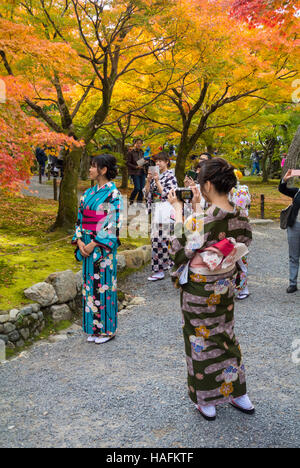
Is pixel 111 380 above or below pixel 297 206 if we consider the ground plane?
below

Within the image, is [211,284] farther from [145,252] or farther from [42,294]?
[145,252]

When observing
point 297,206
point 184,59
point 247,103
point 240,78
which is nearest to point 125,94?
point 184,59

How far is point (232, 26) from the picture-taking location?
833 centimetres

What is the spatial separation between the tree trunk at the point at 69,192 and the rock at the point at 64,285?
3.18 meters

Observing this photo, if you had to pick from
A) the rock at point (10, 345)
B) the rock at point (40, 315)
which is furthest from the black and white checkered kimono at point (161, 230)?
the rock at point (10, 345)

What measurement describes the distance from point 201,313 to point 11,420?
1.60 meters

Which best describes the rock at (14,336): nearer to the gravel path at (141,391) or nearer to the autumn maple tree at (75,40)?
the gravel path at (141,391)

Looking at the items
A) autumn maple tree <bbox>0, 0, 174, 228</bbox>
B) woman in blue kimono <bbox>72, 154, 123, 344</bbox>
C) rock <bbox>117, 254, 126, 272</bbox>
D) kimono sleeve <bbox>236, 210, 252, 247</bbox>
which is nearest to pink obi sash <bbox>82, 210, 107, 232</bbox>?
woman in blue kimono <bbox>72, 154, 123, 344</bbox>

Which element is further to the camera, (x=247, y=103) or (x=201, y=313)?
(x=247, y=103)

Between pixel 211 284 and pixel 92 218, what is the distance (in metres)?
1.81

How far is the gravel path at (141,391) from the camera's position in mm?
2629
